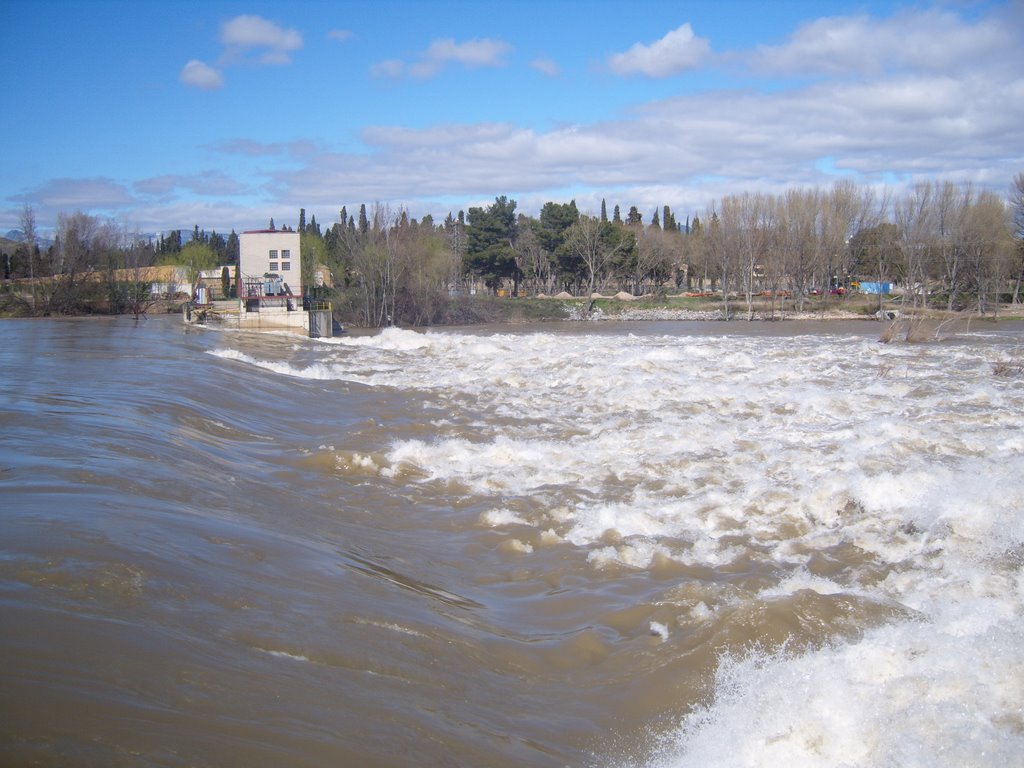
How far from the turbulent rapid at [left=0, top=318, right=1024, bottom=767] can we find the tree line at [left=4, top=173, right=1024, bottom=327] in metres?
41.4

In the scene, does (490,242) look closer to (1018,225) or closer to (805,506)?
(1018,225)

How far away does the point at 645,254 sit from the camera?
76438 mm

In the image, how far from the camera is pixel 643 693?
4.56 metres

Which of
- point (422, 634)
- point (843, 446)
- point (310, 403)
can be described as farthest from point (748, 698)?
point (310, 403)

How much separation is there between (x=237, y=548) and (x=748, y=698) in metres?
3.58

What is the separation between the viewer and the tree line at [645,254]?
176ft

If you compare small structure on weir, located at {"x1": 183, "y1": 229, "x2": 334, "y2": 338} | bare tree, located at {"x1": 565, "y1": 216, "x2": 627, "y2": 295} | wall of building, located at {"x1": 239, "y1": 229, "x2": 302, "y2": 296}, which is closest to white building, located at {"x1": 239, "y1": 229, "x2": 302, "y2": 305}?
wall of building, located at {"x1": 239, "y1": 229, "x2": 302, "y2": 296}

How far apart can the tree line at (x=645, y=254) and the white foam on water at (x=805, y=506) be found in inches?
1394

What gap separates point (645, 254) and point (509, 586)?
72475 mm

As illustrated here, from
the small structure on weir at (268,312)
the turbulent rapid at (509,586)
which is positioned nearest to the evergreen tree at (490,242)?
the small structure on weir at (268,312)

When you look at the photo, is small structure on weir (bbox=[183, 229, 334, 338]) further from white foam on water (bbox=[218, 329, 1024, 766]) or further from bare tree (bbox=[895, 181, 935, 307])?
bare tree (bbox=[895, 181, 935, 307])

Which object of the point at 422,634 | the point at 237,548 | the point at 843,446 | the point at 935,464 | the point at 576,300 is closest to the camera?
the point at 422,634

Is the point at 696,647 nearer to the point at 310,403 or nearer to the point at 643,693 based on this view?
the point at 643,693

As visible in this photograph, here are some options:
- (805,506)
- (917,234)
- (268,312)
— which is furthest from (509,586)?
(917,234)
